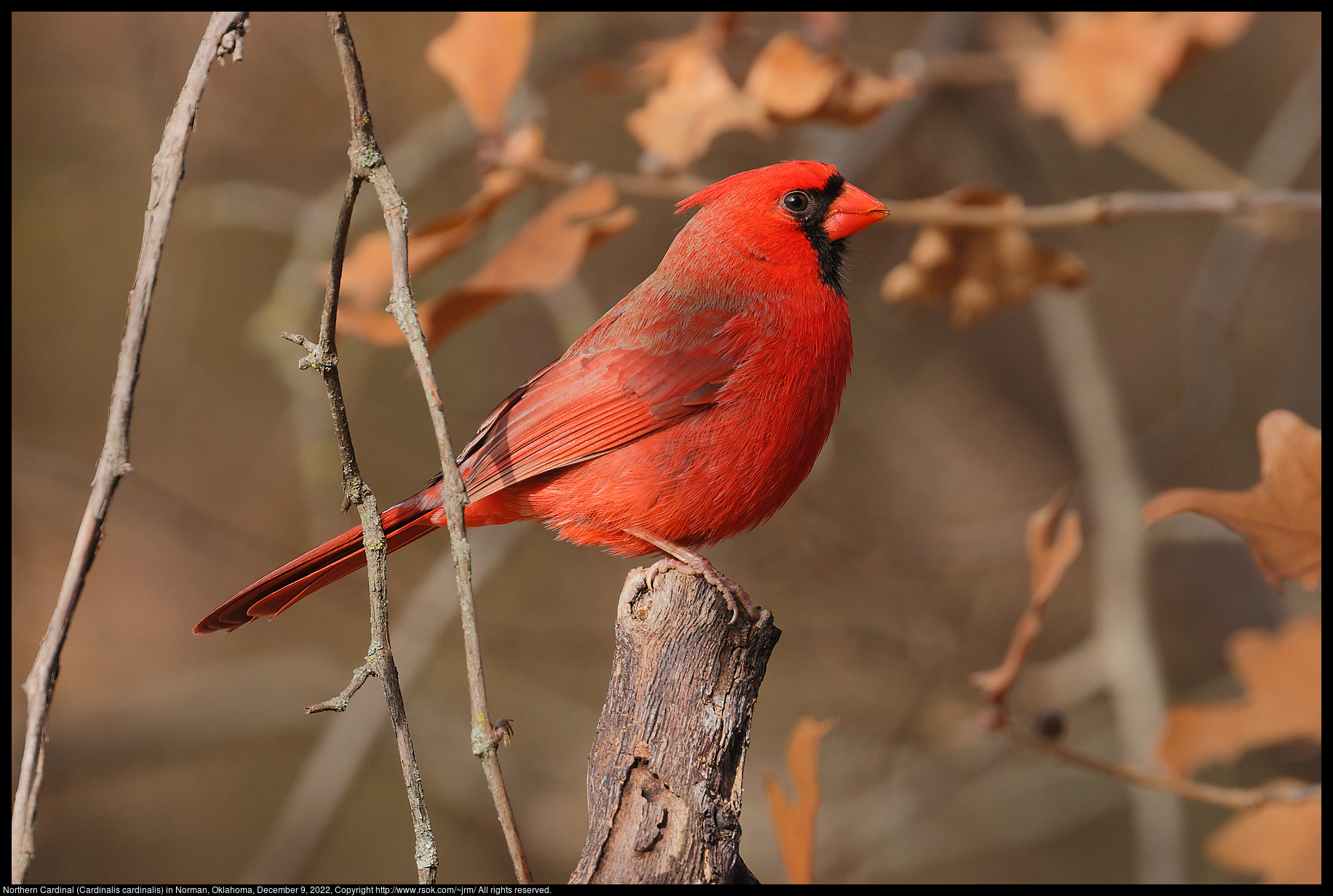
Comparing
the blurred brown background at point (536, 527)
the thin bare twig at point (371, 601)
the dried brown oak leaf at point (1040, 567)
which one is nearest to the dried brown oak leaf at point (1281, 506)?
the dried brown oak leaf at point (1040, 567)

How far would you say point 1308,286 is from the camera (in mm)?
6395

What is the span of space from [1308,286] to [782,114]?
16.3ft

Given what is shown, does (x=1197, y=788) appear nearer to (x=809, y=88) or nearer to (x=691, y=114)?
(x=809, y=88)

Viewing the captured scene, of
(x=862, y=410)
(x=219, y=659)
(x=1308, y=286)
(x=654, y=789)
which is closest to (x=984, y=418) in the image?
(x=862, y=410)

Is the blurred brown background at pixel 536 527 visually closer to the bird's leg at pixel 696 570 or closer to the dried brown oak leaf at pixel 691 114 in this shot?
the dried brown oak leaf at pixel 691 114

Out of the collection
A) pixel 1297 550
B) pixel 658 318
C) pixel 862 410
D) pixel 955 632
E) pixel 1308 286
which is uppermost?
pixel 1308 286

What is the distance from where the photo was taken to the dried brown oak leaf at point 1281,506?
1946mm

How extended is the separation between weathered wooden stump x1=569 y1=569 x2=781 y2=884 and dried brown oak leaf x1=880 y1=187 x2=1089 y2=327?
1.48 metres

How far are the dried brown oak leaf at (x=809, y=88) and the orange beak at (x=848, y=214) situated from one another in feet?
1.08

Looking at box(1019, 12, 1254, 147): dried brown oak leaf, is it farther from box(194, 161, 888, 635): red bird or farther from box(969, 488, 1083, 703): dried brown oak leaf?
box(969, 488, 1083, 703): dried brown oak leaf

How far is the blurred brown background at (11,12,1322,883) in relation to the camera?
18.6 ft

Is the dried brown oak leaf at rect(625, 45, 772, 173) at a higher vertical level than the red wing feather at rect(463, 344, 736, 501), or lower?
higher

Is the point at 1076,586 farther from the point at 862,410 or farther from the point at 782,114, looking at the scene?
the point at 782,114

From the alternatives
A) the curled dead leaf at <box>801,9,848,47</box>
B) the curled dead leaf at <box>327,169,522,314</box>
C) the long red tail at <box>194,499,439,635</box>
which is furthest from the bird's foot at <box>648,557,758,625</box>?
the curled dead leaf at <box>801,9,848,47</box>
